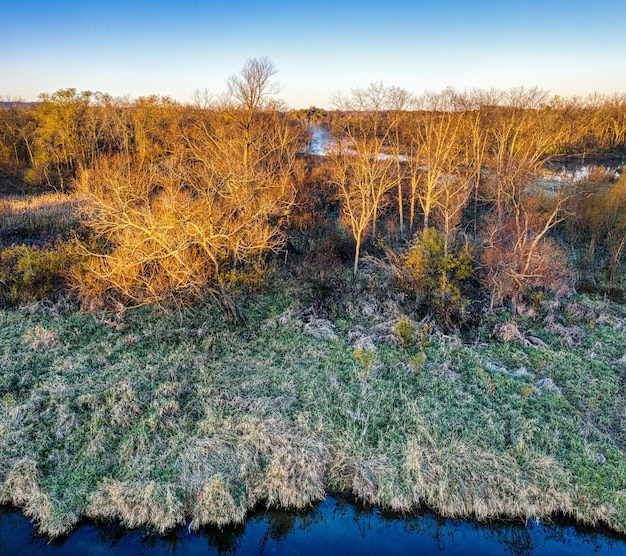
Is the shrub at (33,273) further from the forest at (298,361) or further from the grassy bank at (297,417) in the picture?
the grassy bank at (297,417)

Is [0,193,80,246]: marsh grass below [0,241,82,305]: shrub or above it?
above

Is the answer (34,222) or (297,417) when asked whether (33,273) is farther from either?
(297,417)

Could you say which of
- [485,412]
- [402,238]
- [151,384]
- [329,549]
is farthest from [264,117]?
[329,549]

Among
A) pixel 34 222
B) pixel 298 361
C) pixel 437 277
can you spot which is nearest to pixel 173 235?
pixel 298 361

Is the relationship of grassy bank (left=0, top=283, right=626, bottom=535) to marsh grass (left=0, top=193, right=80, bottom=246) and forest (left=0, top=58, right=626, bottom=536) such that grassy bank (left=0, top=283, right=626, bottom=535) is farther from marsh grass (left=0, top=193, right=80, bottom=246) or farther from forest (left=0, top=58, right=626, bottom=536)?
marsh grass (left=0, top=193, right=80, bottom=246)

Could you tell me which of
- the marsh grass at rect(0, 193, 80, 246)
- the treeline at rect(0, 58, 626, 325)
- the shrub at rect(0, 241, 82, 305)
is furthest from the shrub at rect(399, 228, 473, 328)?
the marsh grass at rect(0, 193, 80, 246)
